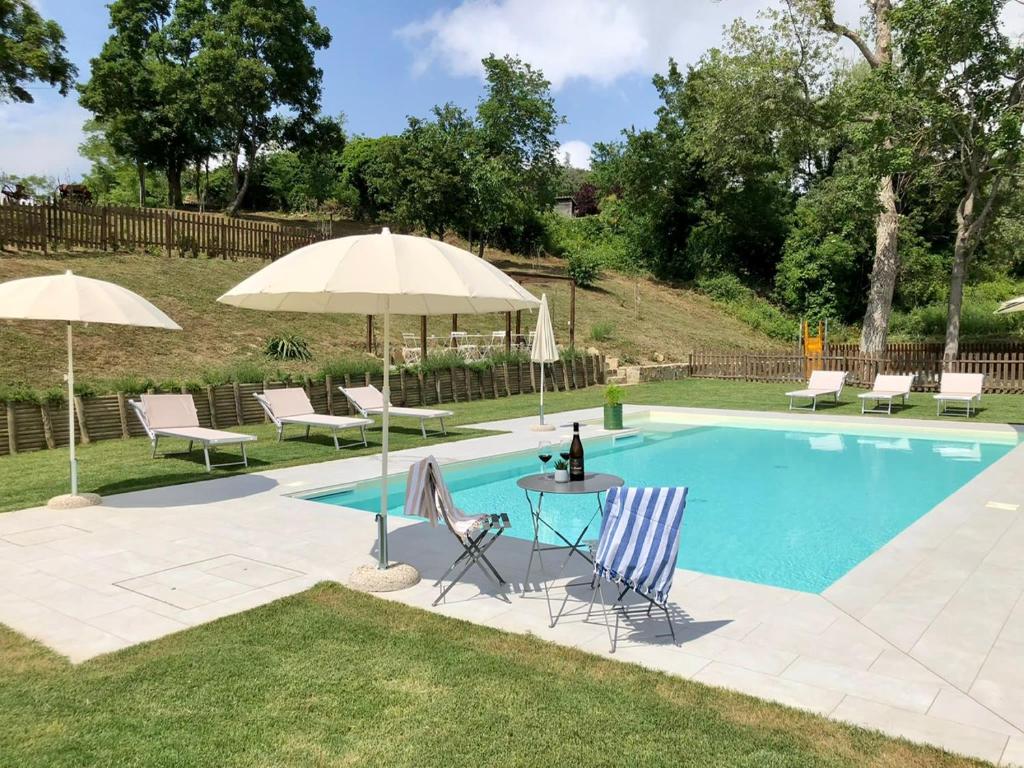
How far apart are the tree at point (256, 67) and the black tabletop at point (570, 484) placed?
33566 millimetres

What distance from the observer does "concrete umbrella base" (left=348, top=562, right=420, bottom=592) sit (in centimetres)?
515

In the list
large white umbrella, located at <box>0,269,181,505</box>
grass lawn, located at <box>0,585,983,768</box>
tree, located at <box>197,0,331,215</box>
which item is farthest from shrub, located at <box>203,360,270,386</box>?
tree, located at <box>197,0,331,215</box>

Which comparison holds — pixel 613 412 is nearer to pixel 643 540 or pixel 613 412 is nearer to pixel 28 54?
pixel 643 540

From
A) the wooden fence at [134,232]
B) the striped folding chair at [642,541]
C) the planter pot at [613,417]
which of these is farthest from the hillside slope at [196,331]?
the striped folding chair at [642,541]

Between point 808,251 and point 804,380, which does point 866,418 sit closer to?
point 804,380

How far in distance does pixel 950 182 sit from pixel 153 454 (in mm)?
26106

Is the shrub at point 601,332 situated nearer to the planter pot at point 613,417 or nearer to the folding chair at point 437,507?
the planter pot at point 613,417

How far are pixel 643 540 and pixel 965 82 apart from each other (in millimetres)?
20201

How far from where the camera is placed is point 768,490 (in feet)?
33.4

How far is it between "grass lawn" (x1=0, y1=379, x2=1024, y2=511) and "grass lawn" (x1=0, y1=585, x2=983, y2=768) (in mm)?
4721

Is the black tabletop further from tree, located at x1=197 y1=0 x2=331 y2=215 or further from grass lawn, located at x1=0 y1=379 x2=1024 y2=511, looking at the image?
tree, located at x1=197 y1=0 x2=331 y2=215

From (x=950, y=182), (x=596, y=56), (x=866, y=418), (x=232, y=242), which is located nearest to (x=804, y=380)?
(x=866, y=418)

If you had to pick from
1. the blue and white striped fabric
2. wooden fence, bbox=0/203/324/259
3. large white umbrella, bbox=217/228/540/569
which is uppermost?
wooden fence, bbox=0/203/324/259

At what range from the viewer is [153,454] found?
33.2 feet
